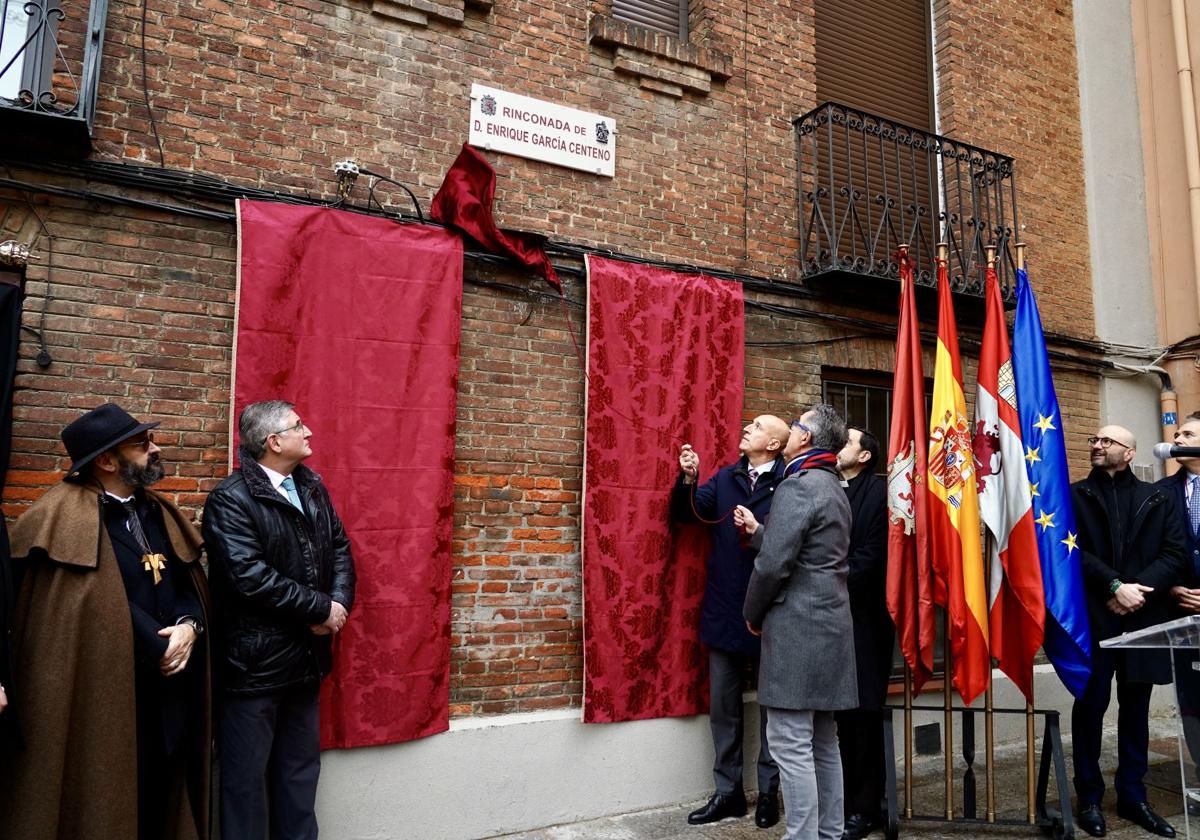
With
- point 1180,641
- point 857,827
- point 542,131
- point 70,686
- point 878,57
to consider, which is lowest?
point 857,827

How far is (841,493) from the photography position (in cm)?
416

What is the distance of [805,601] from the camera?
3.98 meters

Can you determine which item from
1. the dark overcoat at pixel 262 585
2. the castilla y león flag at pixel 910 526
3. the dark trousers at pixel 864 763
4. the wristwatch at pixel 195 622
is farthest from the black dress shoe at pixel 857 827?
the wristwatch at pixel 195 622

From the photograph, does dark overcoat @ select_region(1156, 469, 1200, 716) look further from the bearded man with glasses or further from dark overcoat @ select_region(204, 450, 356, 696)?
dark overcoat @ select_region(204, 450, 356, 696)

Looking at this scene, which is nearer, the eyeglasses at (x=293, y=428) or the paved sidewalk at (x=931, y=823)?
the eyeglasses at (x=293, y=428)

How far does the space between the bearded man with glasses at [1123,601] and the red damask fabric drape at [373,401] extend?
331cm

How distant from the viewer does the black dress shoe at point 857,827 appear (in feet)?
15.5

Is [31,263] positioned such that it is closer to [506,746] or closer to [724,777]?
[506,746]

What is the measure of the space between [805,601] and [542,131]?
3195 mm

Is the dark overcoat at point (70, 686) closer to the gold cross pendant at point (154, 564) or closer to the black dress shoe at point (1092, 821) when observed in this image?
the gold cross pendant at point (154, 564)

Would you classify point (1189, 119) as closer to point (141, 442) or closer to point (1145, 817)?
point (1145, 817)

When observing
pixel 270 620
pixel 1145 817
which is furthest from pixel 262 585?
pixel 1145 817

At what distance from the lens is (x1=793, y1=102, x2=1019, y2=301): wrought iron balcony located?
6273 mm

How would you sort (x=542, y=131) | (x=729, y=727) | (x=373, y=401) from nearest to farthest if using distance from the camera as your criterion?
(x=373, y=401)
(x=729, y=727)
(x=542, y=131)
